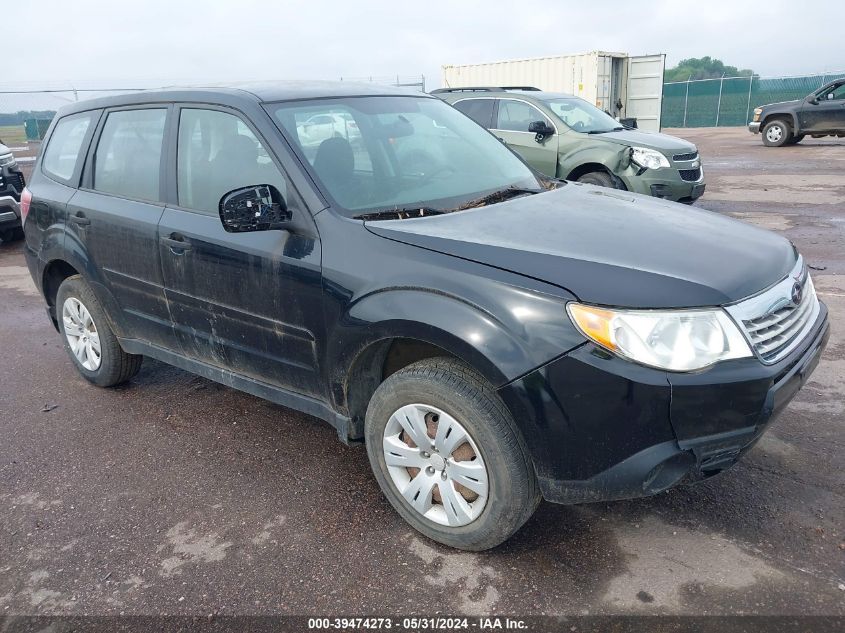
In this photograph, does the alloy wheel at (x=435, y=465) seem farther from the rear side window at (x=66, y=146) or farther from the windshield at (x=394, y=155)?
the rear side window at (x=66, y=146)

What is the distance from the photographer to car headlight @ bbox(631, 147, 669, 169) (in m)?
8.74

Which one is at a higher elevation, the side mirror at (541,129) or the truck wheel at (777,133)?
the side mirror at (541,129)

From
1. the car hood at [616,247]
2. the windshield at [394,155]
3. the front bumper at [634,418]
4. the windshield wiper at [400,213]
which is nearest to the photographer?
the front bumper at [634,418]

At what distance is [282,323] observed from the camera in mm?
3135

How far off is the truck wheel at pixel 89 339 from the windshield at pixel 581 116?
688 cm

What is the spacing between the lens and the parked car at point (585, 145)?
877cm

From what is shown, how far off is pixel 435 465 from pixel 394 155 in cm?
157

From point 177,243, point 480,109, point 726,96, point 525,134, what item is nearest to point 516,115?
point 525,134

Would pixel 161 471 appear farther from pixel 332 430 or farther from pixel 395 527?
pixel 395 527

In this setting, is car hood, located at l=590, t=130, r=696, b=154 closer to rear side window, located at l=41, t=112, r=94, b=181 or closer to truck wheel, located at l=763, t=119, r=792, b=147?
rear side window, located at l=41, t=112, r=94, b=181

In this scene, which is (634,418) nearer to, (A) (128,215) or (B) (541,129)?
(A) (128,215)

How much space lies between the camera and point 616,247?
263 centimetres

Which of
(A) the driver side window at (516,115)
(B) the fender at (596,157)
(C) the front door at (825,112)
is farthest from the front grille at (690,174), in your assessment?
(C) the front door at (825,112)

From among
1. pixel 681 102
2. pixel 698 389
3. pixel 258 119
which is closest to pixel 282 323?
pixel 258 119
